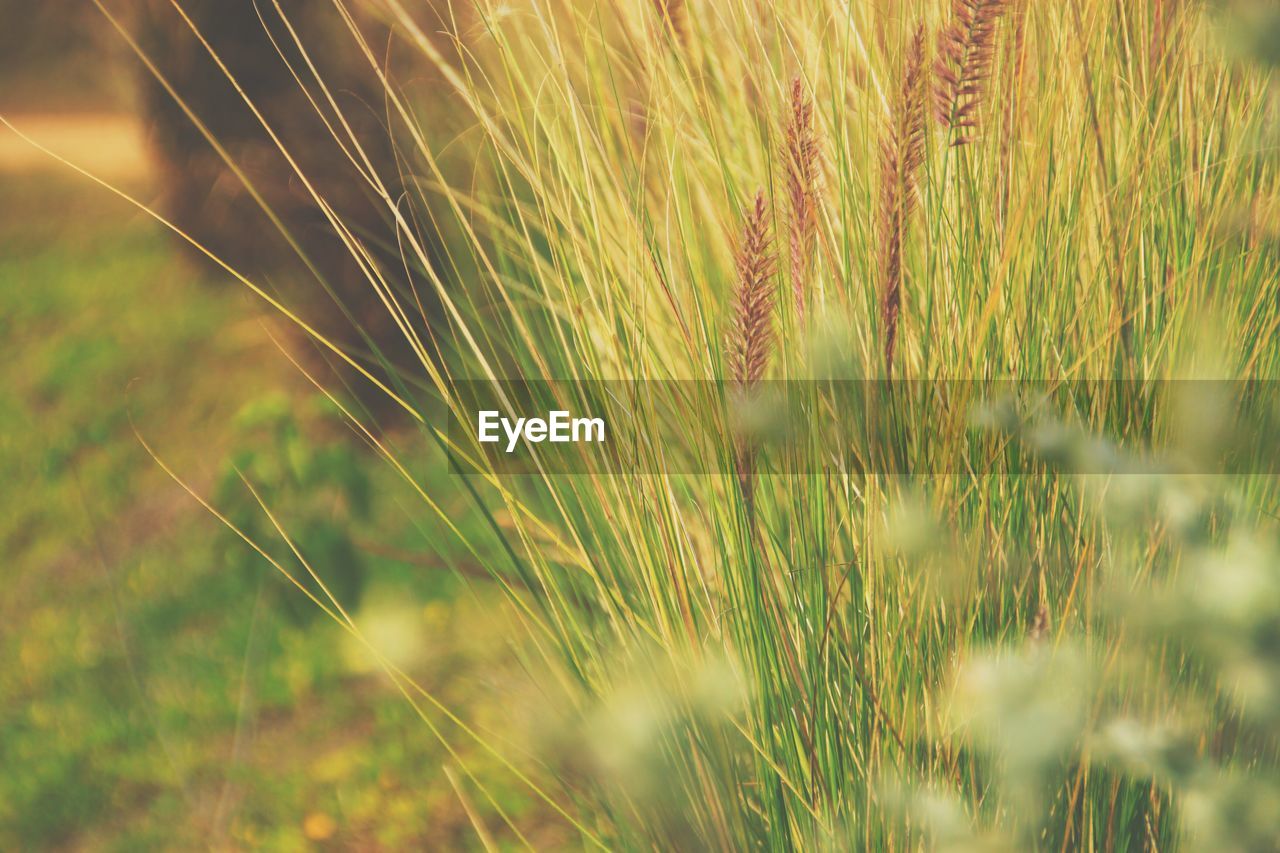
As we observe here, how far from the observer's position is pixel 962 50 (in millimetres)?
925

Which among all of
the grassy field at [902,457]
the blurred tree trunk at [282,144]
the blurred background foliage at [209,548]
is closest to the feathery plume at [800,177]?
the grassy field at [902,457]

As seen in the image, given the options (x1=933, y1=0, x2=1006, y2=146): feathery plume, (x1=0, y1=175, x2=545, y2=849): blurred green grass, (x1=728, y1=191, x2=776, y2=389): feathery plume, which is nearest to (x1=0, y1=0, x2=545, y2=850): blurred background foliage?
(x1=0, y1=175, x2=545, y2=849): blurred green grass

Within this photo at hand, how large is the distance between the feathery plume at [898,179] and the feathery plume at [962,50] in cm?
2

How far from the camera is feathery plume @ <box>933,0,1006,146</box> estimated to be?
91 cm

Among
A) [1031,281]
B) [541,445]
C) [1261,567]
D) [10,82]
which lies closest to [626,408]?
[541,445]

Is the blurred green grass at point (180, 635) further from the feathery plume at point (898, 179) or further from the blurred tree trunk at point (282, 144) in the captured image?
the feathery plume at point (898, 179)

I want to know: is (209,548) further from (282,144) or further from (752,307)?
(752,307)

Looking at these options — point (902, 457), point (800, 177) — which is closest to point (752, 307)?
point (800, 177)

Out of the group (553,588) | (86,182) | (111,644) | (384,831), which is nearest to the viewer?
(553,588)

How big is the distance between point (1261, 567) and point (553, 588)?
71 centimetres

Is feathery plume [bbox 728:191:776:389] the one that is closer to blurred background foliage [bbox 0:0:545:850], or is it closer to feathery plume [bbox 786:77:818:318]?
feathery plume [bbox 786:77:818:318]

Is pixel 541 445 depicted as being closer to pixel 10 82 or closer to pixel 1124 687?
pixel 1124 687

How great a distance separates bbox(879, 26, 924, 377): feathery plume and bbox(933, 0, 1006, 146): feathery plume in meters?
0.02

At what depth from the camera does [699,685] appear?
2.91ft
